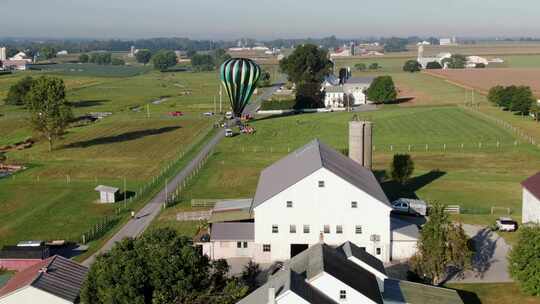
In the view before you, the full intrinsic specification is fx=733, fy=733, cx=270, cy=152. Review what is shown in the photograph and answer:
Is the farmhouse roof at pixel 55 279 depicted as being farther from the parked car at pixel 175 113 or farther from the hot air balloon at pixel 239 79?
the parked car at pixel 175 113

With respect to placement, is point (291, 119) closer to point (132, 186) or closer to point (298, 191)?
point (132, 186)

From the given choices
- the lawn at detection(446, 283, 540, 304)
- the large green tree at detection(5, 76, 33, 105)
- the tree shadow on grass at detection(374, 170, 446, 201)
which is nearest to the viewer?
the lawn at detection(446, 283, 540, 304)

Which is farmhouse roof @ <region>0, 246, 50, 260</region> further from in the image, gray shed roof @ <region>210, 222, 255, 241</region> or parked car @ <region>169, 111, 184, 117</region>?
parked car @ <region>169, 111, 184, 117</region>

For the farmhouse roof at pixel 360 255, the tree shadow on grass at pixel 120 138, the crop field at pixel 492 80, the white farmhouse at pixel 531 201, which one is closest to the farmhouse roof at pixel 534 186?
the white farmhouse at pixel 531 201

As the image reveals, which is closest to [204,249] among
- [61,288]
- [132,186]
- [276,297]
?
[61,288]

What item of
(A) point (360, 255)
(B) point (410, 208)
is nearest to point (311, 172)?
(A) point (360, 255)

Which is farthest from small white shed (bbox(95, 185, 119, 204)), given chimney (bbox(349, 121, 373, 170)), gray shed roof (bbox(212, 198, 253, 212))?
chimney (bbox(349, 121, 373, 170))

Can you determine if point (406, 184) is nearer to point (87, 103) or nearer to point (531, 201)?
point (531, 201)
